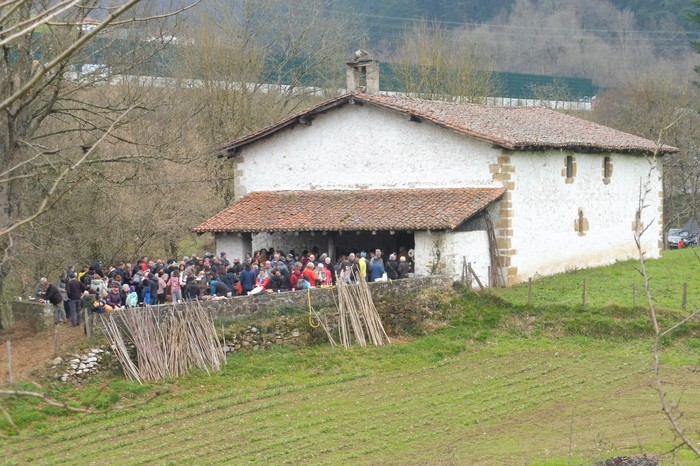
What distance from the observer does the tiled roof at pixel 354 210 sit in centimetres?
2455

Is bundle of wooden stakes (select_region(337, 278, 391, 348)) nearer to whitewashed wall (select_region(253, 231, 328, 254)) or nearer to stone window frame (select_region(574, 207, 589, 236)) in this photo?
whitewashed wall (select_region(253, 231, 328, 254))

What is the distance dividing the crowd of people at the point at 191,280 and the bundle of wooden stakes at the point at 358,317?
418 millimetres

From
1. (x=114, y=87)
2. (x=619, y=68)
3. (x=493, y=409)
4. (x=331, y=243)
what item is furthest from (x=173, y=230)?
(x=619, y=68)

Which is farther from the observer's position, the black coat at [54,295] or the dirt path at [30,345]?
the black coat at [54,295]

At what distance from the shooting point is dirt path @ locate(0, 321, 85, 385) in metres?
17.8

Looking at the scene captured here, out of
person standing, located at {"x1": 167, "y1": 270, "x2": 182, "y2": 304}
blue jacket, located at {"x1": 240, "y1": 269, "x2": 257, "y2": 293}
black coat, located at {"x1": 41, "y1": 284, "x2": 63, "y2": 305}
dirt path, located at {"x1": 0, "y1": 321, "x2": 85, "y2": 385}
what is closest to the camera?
dirt path, located at {"x1": 0, "y1": 321, "x2": 85, "y2": 385}

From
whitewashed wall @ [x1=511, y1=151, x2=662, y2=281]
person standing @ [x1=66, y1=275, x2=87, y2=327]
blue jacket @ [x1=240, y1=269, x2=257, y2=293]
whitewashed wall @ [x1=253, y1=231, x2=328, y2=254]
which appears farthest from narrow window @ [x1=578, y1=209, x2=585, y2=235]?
person standing @ [x1=66, y1=275, x2=87, y2=327]

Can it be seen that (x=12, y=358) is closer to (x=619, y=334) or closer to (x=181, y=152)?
(x=619, y=334)

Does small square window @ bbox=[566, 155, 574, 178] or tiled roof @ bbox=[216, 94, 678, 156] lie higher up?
tiled roof @ bbox=[216, 94, 678, 156]

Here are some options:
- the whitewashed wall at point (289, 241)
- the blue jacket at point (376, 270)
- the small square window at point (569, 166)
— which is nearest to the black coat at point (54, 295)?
the blue jacket at point (376, 270)

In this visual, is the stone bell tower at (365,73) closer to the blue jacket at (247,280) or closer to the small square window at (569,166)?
the small square window at (569,166)

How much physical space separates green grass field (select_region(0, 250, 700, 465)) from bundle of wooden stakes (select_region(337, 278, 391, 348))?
1.70 ft

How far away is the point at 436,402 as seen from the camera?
1738cm

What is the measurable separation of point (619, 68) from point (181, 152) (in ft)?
185
